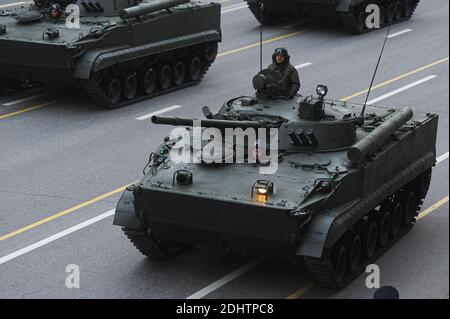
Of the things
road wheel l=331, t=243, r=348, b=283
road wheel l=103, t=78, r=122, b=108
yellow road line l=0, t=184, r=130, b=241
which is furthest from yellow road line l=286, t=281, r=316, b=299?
road wheel l=103, t=78, r=122, b=108

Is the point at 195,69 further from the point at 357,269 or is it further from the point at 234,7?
the point at 357,269

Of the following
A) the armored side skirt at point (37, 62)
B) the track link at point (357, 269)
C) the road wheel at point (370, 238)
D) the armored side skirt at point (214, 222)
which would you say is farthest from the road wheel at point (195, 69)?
the armored side skirt at point (214, 222)

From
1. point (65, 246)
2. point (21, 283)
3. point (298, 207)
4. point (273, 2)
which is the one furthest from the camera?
point (273, 2)

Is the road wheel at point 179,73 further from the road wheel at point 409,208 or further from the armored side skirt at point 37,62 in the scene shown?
the road wheel at point 409,208

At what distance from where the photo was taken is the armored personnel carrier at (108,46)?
2553 centimetres

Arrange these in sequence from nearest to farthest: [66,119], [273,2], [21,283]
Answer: [21,283], [66,119], [273,2]

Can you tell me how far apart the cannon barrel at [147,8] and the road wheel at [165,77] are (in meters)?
1.37

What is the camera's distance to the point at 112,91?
86.6 feet

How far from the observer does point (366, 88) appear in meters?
28.0

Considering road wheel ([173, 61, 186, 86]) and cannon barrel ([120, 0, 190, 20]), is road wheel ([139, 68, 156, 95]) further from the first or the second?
cannon barrel ([120, 0, 190, 20])

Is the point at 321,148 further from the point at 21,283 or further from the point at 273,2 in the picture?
the point at 273,2

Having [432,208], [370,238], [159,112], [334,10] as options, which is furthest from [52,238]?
[334,10]

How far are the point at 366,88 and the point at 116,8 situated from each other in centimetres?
582
